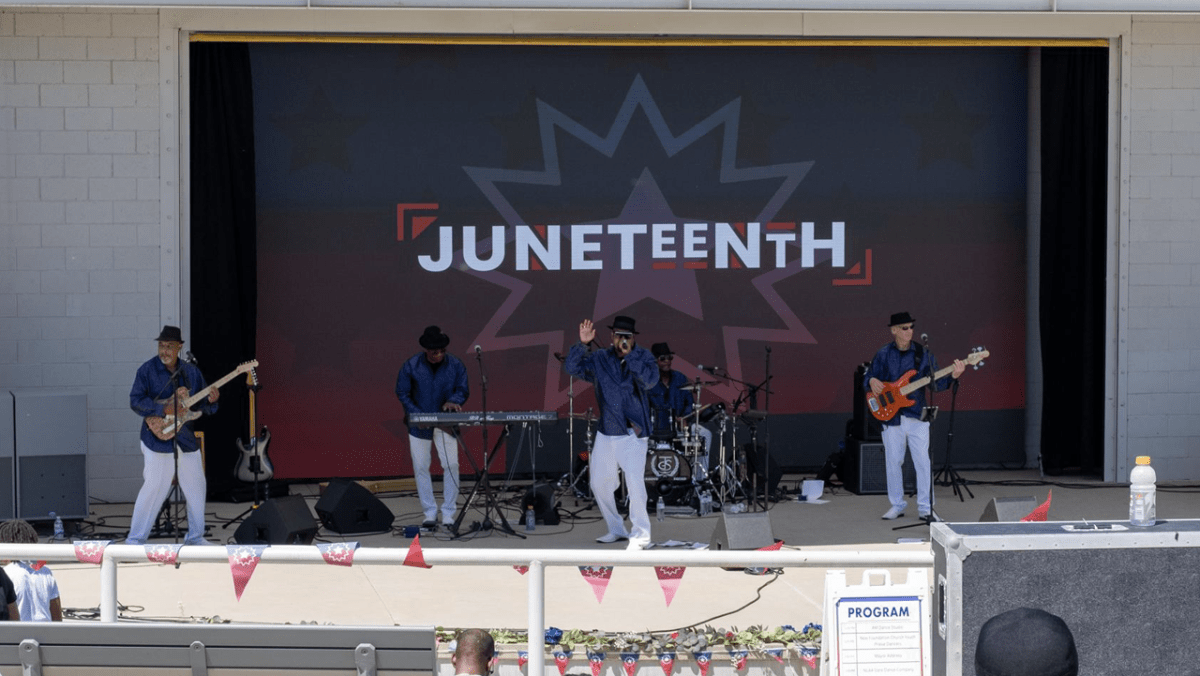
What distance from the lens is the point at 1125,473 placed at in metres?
14.8

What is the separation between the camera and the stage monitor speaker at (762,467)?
1294 cm

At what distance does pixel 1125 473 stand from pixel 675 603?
773cm

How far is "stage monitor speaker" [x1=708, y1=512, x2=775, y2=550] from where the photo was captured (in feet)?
33.9

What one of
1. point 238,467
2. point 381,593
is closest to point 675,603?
point 381,593

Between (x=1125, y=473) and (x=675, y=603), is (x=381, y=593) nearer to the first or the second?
(x=675, y=603)

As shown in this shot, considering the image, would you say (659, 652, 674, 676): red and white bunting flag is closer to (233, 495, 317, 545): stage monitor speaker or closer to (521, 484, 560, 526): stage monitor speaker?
(233, 495, 317, 545): stage monitor speaker

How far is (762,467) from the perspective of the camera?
43.5ft

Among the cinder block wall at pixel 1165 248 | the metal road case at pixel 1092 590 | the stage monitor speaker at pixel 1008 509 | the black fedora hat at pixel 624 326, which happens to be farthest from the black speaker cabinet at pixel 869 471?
the metal road case at pixel 1092 590

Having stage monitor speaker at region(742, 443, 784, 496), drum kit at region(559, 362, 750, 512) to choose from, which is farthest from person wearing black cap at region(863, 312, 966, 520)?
drum kit at region(559, 362, 750, 512)

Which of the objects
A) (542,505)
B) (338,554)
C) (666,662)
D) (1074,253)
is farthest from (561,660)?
(1074,253)

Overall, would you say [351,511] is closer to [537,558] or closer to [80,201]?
[80,201]

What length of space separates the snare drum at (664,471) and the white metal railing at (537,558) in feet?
25.4

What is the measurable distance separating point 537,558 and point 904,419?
25.5 ft

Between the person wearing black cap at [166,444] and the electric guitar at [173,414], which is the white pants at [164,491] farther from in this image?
the electric guitar at [173,414]
